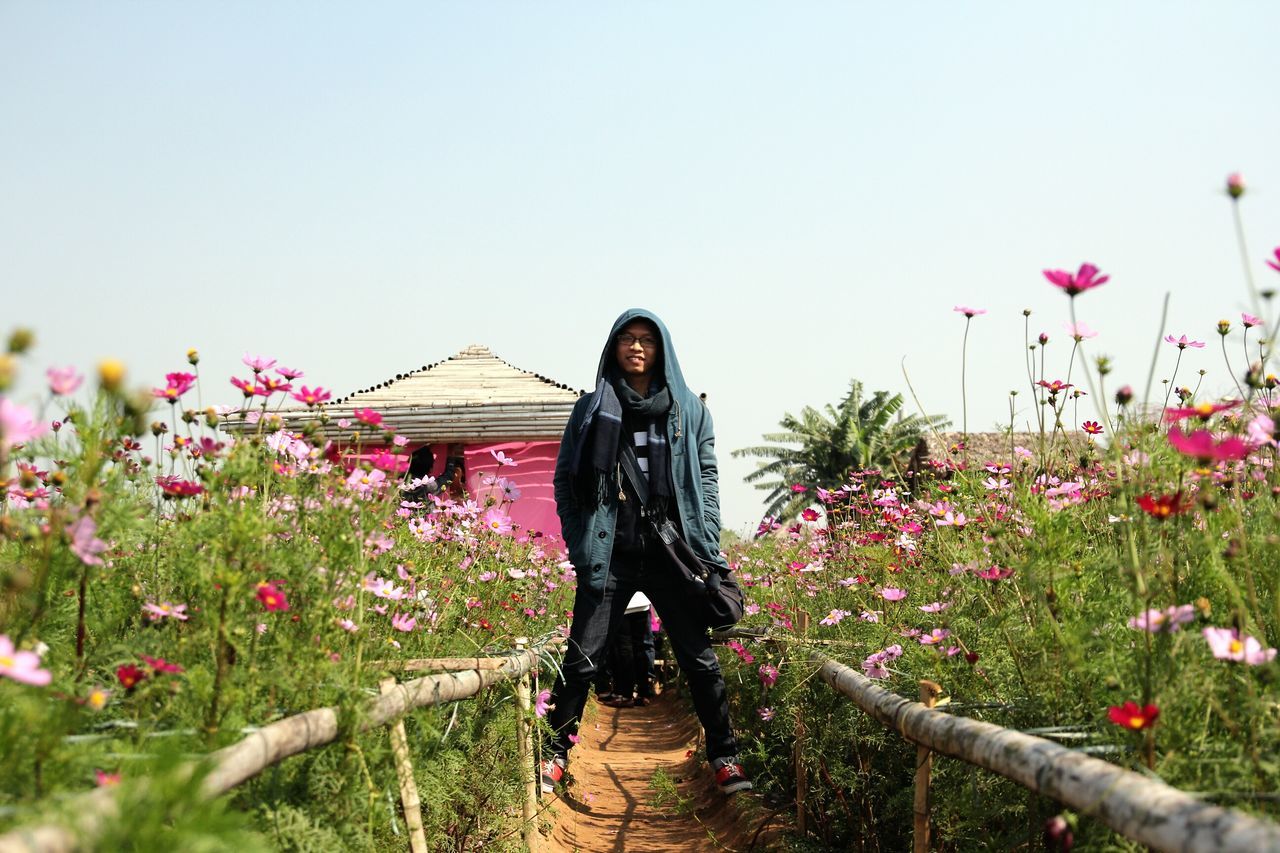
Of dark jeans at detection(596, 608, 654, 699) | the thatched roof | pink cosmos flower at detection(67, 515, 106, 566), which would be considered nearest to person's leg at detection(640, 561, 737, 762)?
pink cosmos flower at detection(67, 515, 106, 566)

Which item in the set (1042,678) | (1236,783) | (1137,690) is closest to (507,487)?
(1042,678)

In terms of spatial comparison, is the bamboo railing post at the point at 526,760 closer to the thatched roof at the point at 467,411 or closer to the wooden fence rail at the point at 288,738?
the wooden fence rail at the point at 288,738

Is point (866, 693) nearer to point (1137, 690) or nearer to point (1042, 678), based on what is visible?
point (1042, 678)

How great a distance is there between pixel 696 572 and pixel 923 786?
75.3 inches

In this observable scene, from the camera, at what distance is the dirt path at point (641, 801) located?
15.9 ft

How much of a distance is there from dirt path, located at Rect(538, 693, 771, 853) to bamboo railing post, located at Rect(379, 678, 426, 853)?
5.08ft

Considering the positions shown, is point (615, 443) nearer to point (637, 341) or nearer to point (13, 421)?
point (637, 341)

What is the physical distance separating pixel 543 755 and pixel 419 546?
50.1 inches

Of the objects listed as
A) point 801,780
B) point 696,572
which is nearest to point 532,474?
point 696,572

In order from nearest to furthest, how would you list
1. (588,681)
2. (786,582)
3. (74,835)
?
(74,835)
(588,681)
(786,582)

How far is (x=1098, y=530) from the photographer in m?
3.78

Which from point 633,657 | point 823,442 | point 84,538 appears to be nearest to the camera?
point 84,538

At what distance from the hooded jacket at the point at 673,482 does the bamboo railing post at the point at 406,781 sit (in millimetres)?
1775

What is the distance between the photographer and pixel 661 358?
495 cm
